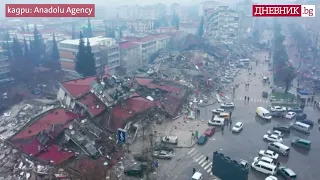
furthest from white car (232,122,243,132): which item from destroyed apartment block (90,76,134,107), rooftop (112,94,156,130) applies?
destroyed apartment block (90,76,134,107)

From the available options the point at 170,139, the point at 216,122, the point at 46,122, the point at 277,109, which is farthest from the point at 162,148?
the point at 277,109

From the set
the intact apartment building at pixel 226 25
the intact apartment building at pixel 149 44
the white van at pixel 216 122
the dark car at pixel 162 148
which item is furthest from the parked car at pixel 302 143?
the intact apartment building at pixel 226 25

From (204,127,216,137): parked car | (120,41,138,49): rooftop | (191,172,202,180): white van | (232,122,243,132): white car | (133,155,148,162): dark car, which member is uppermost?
(120,41,138,49): rooftop

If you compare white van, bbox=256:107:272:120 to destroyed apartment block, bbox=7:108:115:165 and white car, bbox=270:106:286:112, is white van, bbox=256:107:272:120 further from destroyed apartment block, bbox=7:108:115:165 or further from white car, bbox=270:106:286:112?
destroyed apartment block, bbox=7:108:115:165

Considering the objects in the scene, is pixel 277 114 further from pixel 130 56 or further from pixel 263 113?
pixel 130 56

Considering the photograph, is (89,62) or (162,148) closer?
(162,148)
